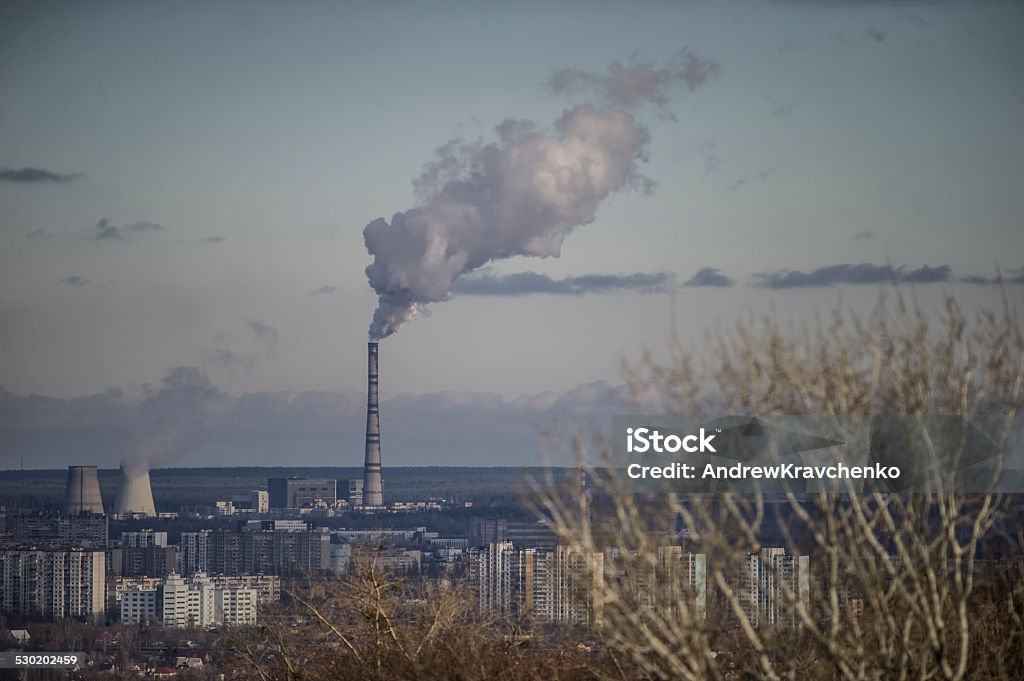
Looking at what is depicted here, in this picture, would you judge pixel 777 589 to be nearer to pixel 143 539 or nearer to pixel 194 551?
pixel 194 551

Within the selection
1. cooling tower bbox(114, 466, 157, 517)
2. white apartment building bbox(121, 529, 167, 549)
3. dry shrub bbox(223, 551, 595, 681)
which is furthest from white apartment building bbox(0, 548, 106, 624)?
dry shrub bbox(223, 551, 595, 681)

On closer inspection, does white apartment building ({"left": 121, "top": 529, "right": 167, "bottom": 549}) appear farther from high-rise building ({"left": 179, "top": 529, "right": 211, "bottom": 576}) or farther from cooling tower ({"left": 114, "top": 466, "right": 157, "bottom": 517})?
cooling tower ({"left": 114, "top": 466, "right": 157, "bottom": 517})

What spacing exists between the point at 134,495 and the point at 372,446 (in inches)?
322

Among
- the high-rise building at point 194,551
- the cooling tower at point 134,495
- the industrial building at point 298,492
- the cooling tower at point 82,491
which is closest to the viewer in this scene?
the high-rise building at point 194,551

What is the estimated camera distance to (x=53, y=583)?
3797cm

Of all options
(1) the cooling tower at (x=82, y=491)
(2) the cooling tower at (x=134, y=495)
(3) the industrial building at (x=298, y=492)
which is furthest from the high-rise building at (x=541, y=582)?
(3) the industrial building at (x=298, y=492)

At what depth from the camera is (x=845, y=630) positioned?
262 inches

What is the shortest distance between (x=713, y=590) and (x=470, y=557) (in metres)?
30.6

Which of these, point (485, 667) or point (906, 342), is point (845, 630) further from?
point (485, 667)

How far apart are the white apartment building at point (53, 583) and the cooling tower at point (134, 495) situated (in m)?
8.40

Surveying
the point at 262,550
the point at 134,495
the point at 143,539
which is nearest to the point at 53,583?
the point at 143,539

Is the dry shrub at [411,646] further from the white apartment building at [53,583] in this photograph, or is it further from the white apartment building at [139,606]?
the white apartment building at [53,583]

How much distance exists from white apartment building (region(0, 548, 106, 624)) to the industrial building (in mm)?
19582

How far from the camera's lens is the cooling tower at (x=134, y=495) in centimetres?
4922
